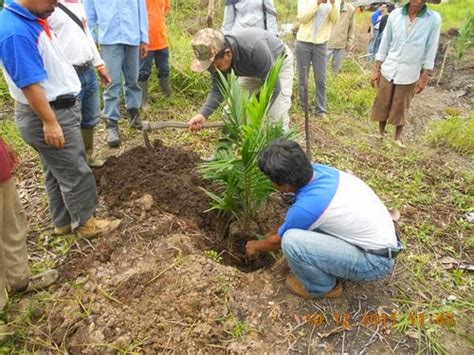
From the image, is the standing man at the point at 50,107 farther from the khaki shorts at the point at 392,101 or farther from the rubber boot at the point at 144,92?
the khaki shorts at the point at 392,101

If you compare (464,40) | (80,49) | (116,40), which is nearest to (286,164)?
(80,49)

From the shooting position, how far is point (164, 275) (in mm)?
2498

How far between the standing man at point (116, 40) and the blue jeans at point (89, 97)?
2.20 ft

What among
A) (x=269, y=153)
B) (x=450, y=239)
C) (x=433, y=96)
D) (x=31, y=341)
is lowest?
(x=433, y=96)

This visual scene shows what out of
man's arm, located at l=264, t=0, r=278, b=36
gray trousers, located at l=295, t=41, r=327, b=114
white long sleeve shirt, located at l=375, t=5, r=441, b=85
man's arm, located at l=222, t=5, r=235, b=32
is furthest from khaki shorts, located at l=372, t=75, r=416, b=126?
man's arm, located at l=222, t=5, r=235, b=32

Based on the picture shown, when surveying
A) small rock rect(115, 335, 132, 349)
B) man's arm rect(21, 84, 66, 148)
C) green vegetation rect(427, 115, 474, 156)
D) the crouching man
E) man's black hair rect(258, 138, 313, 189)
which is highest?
man's arm rect(21, 84, 66, 148)

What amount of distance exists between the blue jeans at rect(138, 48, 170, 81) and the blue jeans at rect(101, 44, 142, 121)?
584 millimetres

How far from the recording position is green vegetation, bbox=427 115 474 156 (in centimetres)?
500

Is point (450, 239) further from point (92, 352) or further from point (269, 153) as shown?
point (92, 352)

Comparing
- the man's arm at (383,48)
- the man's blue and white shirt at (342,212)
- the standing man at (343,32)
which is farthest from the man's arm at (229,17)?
the man's blue and white shirt at (342,212)

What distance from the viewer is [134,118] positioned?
439cm

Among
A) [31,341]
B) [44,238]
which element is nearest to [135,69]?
[44,238]

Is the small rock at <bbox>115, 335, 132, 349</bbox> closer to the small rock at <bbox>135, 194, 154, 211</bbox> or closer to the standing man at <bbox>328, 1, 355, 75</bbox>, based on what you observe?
the small rock at <bbox>135, 194, 154, 211</bbox>

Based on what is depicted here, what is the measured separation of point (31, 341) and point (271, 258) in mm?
1544
